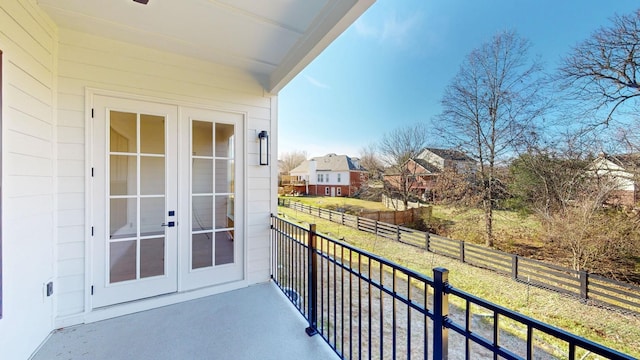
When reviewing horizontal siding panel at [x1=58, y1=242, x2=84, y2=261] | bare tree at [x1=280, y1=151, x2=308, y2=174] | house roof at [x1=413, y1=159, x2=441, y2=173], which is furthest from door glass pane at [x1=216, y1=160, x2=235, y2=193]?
bare tree at [x1=280, y1=151, x2=308, y2=174]

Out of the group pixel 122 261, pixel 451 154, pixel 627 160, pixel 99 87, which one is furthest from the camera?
pixel 451 154

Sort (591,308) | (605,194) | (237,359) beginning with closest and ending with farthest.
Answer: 1. (237,359)
2. (591,308)
3. (605,194)

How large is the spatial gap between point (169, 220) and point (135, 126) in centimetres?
99

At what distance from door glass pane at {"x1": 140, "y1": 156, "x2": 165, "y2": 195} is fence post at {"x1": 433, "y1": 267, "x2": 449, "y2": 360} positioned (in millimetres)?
2590

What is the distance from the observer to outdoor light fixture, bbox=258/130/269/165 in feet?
9.53

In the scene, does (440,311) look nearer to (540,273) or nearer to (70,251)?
(70,251)

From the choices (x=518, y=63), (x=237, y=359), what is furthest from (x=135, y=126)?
(x=518, y=63)

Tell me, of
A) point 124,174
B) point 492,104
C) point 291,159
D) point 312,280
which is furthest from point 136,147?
point 291,159

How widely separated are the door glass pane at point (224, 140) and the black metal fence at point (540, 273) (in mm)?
7538

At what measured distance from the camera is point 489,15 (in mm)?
8633

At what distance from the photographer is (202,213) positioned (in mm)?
2689

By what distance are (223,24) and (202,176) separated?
4.99 ft

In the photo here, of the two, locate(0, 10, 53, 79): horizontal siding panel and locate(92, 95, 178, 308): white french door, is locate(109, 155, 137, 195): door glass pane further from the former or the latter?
locate(0, 10, 53, 79): horizontal siding panel

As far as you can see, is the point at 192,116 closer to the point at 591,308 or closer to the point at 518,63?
the point at 591,308
